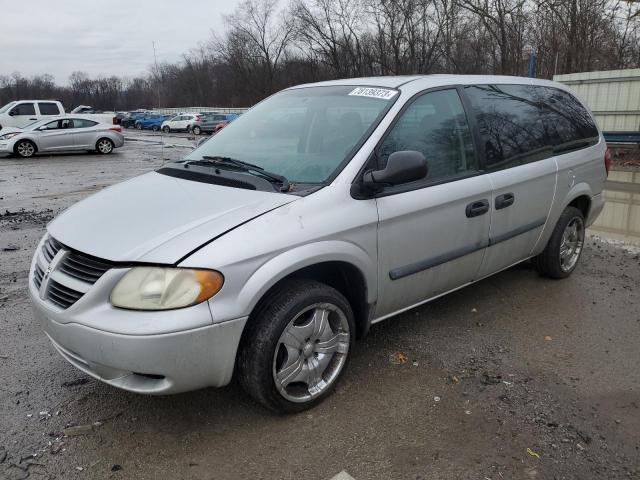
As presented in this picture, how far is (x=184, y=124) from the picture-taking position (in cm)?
4181

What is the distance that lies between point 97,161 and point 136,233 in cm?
1656

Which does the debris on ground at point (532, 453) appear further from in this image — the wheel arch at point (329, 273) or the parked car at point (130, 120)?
the parked car at point (130, 120)

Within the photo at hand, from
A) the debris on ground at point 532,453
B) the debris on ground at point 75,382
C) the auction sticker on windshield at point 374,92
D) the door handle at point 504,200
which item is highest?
the auction sticker on windshield at point 374,92

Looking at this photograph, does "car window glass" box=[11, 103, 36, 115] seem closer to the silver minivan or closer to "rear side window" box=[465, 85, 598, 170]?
the silver minivan

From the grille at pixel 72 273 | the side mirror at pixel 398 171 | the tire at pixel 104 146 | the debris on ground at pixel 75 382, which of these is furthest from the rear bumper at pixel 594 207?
the tire at pixel 104 146

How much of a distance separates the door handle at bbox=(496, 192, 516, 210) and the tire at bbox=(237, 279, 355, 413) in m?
1.49

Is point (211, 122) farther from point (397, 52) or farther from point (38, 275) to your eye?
point (38, 275)

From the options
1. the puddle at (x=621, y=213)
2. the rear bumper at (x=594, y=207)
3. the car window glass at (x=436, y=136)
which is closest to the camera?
the car window glass at (x=436, y=136)

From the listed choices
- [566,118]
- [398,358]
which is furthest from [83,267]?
[566,118]

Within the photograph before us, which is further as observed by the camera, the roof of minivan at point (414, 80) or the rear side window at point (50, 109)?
the rear side window at point (50, 109)

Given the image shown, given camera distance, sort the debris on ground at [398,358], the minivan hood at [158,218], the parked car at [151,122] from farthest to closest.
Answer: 1. the parked car at [151,122]
2. the debris on ground at [398,358]
3. the minivan hood at [158,218]

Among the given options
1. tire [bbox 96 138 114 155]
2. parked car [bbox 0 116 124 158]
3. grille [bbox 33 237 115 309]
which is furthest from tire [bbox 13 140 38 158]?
grille [bbox 33 237 115 309]

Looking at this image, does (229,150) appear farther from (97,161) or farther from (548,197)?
(97,161)

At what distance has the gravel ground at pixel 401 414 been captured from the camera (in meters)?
2.58
